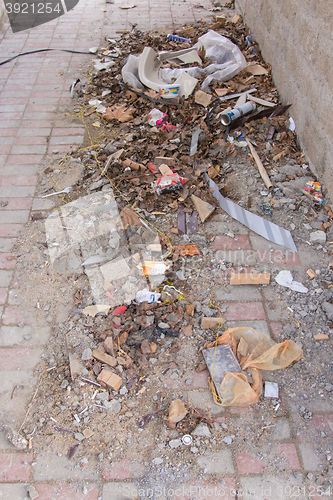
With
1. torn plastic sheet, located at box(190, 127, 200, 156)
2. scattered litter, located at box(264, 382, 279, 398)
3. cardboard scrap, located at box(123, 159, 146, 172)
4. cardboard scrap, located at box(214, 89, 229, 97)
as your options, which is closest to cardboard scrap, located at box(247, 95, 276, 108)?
cardboard scrap, located at box(214, 89, 229, 97)

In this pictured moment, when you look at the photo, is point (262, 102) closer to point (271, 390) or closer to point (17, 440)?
point (271, 390)

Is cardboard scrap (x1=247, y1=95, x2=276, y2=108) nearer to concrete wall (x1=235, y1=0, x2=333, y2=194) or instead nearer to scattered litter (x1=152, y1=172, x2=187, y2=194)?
concrete wall (x1=235, y1=0, x2=333, y2=194)

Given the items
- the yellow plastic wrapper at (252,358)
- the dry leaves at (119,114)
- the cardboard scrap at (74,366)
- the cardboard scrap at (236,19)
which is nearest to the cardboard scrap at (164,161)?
the dry leaves at (119,114)

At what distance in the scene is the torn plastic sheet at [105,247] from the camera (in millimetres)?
3055

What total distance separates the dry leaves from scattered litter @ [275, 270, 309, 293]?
2.99m

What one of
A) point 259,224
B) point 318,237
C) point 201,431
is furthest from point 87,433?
point 318,237

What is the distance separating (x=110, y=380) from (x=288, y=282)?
1691mm

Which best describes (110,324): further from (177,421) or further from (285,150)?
(285,150)

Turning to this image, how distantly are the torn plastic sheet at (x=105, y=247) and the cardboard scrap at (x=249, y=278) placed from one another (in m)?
0.60

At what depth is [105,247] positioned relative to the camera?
330cm

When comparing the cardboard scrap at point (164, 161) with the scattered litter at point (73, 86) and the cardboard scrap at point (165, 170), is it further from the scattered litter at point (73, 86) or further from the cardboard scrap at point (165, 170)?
the scattered litter at point (73, 86)

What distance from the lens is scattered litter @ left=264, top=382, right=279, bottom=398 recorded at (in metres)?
2.46

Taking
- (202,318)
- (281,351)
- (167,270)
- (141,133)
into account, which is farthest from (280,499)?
(141,133)

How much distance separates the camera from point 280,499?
6.87 feet
